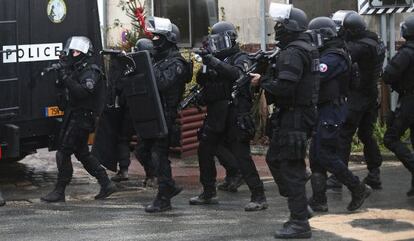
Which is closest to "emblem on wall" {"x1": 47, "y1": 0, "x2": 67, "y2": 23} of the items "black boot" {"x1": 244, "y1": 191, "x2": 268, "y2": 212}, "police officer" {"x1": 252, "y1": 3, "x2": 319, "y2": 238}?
"black boot" {"x1": 244, "y1": 191, "x2": 268, "y2": 212}

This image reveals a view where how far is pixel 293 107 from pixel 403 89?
88.0 inches

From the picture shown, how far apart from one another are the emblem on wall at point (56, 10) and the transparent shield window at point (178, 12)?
214 inches

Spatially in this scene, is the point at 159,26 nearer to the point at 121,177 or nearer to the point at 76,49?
the point at 76,49

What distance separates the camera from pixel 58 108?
873cm

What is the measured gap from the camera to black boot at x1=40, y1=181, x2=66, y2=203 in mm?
7993

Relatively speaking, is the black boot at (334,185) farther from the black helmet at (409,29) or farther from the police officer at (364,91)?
the black helmet at (409,29)

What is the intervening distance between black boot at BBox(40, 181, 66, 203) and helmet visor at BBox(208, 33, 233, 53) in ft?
7.56

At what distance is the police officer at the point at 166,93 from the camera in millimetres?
7287

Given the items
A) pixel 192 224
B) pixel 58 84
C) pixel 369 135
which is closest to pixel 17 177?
pixel 58 84

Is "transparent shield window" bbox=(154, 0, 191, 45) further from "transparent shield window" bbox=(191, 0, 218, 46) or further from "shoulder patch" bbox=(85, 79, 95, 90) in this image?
"shoulder patch" bbox=(85, 79, 95, 90)

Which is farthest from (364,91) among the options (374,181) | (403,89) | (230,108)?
(230,108)

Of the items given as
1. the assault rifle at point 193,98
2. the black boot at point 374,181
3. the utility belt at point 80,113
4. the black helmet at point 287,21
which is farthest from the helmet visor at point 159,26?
the black boot at point 374,181

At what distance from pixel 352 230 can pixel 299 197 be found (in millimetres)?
714

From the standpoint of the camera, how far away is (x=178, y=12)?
1416 cm
